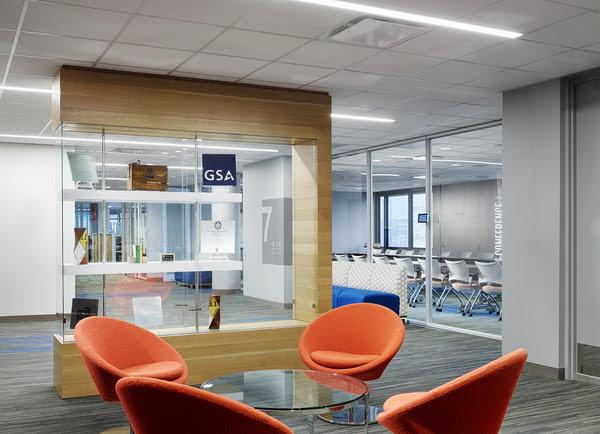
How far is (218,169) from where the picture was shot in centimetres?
671

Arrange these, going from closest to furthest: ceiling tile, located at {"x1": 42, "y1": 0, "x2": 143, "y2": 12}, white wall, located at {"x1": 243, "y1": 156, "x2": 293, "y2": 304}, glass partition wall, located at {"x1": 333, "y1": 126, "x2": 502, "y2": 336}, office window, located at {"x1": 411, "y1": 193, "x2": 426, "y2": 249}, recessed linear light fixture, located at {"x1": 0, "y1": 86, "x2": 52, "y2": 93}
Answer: ceiling tile, located at {"x1": 42, "y1": 0, "x2": 143, "y2": 12}
recessed linear light fixture, located at {"x1": 0, "y1": 86, "x2": 52, "y2": 93}
white wall, located at {"x1": 243, "y1": 156, "x2": 293, "y2": 304}
glass partition wall, located at {"x1": 333, "y1": 126, "x2": 502, "y2": 336}
office window, located at {"x1": 411, "y1": 193, "x2": 426, "y2": 249}

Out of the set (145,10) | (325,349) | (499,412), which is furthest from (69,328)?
(499,412)

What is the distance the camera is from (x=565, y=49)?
18.2ft

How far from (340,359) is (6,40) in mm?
3643

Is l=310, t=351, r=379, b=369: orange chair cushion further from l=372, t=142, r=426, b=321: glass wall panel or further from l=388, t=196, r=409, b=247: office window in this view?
l=388, t=196, r=409, b=247: office window

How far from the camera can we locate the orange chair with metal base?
5.09 metres

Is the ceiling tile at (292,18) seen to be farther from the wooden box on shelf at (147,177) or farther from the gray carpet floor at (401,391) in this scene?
the gray carpet floor at (401,391)

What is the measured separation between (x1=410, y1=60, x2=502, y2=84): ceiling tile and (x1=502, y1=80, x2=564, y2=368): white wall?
90 cm

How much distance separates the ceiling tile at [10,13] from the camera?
14.3 feet

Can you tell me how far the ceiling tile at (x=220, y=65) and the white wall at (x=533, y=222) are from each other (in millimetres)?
2996

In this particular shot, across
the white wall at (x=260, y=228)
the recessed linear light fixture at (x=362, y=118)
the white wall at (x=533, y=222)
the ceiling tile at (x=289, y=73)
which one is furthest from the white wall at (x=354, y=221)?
the ceiling tile at (x=289, y=73)

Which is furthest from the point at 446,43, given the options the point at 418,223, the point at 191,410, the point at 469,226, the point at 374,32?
the point at 418,223

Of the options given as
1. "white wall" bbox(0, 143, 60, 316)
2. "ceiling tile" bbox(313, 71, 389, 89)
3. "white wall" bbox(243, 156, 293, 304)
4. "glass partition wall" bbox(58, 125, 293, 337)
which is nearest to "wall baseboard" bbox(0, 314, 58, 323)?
"white wall" bbox(0, 143, 60, 316)

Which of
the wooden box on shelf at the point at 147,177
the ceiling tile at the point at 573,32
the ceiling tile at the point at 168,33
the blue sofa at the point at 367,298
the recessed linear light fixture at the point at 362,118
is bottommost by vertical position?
the blue sofa at the point at 367,298
